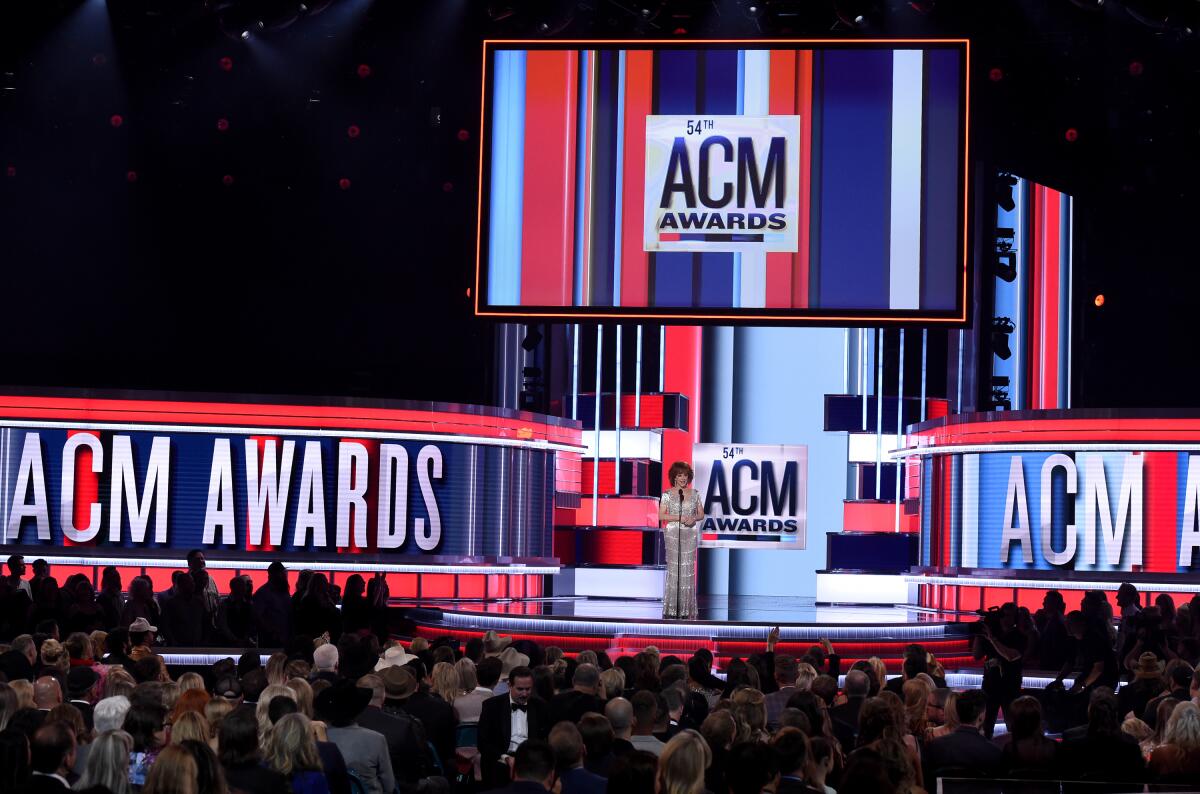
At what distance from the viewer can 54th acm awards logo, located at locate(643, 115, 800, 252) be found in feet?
56.3

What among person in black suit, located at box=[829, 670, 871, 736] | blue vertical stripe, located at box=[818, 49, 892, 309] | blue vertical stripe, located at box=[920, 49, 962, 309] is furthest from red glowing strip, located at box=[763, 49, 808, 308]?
person in black suit, located at box=[829, 670, 871, 736]

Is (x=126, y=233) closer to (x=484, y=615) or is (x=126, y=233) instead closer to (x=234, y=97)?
(x=234, y=97)

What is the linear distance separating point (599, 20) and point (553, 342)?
5940 millimetres

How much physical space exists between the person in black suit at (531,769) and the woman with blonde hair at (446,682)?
2.96m

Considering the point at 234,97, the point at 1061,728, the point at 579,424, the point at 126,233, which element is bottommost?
the point at 1061,728

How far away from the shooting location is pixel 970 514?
61.0 ft

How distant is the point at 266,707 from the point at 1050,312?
18.9 metres

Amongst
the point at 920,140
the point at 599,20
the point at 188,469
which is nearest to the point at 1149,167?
the point at 920,140

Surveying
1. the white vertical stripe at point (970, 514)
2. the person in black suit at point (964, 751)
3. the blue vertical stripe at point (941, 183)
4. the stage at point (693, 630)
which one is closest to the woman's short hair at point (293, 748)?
the person in black suit at point (964, 751)

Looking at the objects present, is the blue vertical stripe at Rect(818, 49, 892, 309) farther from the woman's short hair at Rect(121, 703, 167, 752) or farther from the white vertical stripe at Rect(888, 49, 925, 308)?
the woman's short hair at Rect(121, 703, 167, 752)

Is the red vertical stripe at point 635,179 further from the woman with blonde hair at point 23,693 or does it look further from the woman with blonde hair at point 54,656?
the woman with blonde hair at point 23,693

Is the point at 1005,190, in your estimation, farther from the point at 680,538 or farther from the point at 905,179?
the point at 680,538

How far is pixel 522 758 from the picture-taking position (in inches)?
214

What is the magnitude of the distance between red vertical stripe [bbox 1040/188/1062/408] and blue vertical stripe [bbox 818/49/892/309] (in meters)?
7.25
